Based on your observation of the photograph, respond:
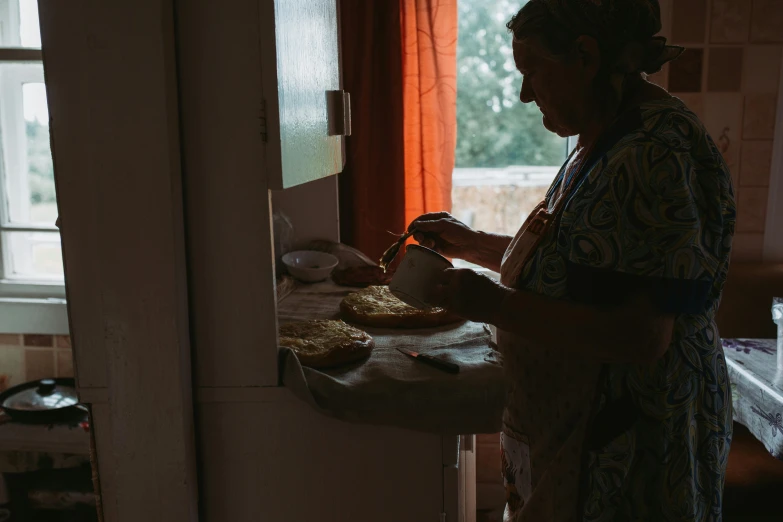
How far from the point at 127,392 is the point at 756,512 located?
192 cm

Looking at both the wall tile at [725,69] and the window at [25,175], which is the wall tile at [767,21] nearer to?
the wall tile at [725,69]

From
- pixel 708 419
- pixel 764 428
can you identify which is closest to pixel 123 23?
pixel 708 419

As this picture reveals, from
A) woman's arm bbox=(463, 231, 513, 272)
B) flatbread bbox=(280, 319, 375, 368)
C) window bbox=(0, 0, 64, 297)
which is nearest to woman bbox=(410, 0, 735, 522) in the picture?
flatbread bbox=(280, 319, 375, 368)

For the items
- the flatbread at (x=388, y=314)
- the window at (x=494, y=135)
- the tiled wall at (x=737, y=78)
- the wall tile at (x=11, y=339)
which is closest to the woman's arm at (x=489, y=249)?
the flatbread at (x=388, y=314)

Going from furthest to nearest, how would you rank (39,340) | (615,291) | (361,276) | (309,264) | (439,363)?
(39,340), (309,264), (361,276), (439,363), (615,291)

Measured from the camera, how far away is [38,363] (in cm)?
234

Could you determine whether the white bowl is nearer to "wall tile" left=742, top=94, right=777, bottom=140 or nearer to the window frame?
the window frame

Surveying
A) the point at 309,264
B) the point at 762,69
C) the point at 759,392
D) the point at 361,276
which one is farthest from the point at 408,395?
the point at 762,69

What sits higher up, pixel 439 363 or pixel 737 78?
pixel 737 78

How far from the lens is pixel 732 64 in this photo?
2.39 meters

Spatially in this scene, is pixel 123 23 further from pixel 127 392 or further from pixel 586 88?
pixel 586 88

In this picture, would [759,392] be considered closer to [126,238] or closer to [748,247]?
[748,247]

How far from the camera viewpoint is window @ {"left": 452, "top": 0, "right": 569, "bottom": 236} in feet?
8.20

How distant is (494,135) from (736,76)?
0.90 meters
